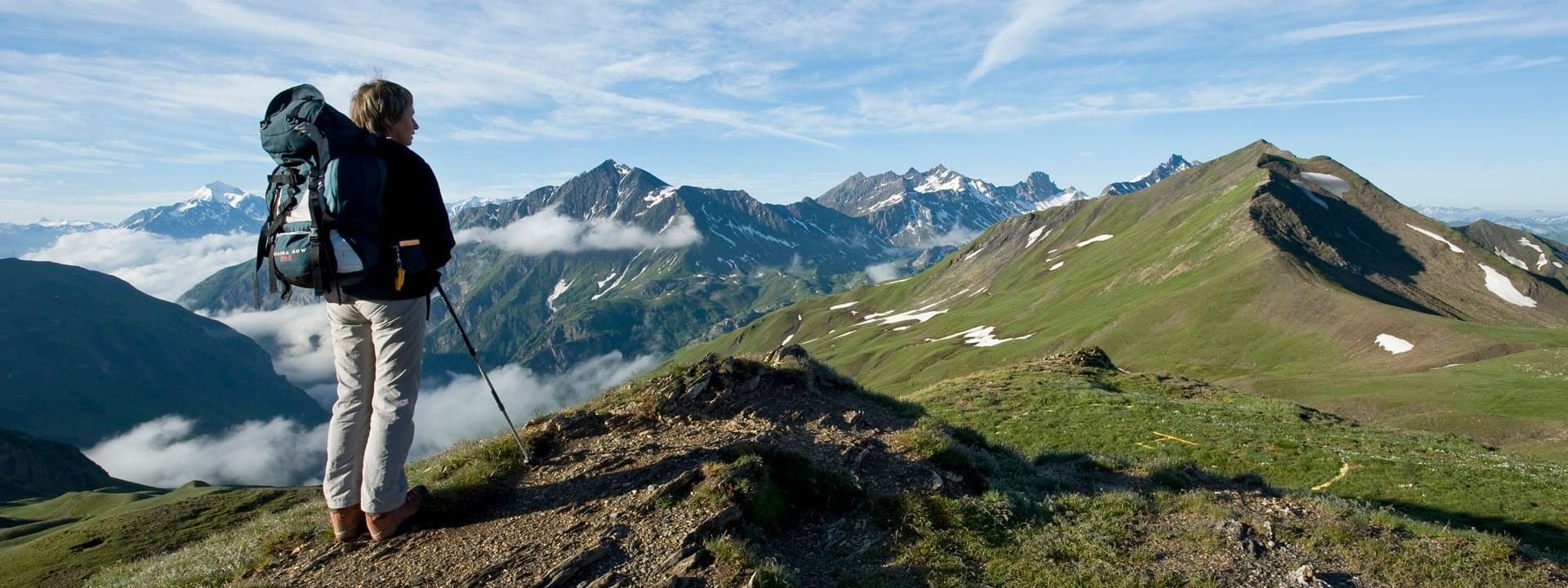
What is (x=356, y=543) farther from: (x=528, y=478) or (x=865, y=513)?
(x=865, y=513)

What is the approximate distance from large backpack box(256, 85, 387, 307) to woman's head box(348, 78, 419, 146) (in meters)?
0.44

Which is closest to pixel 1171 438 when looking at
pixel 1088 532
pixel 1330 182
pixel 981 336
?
pixel 1088 532

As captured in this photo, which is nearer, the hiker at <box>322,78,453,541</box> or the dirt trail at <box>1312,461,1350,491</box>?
the hiker at <box>322,78,453,541</box>

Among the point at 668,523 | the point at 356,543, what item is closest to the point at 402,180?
the point at 356,543

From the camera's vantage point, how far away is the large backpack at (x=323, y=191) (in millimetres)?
8125

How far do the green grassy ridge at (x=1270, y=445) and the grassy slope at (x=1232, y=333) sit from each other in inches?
497

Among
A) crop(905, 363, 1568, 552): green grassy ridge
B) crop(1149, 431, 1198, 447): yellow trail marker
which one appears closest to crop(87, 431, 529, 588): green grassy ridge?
crop(905, 363, 1568, 552): green grassy ridge

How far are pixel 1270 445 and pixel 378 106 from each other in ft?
99.2

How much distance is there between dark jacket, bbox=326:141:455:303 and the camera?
8.36m

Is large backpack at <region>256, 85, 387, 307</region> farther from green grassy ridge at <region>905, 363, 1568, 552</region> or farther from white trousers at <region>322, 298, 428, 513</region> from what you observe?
green grassy ridge at <region>905, 363, 1568, 552</region>

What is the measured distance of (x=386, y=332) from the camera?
28.9 feet

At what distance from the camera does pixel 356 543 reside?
30.8ft

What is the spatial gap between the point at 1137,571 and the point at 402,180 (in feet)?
33.3

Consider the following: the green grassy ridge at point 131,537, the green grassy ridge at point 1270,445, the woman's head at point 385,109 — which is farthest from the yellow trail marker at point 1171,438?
the green grassy ridge at point 131,537
